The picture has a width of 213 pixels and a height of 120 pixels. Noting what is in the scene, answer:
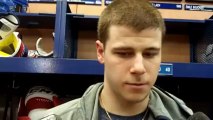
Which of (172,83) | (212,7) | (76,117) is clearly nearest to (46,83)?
(172,83)

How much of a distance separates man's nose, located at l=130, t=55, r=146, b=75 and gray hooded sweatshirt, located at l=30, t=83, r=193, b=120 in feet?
0.50

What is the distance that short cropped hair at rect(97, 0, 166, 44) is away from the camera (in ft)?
2.46

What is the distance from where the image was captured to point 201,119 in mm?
676

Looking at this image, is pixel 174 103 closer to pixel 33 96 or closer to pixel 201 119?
pixel 201 119

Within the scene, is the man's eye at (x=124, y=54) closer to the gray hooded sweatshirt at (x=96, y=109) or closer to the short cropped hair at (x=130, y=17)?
the short cropped hair at (x=130, y=17)

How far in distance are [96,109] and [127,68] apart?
0.51 ft

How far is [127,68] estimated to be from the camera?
0.73 m

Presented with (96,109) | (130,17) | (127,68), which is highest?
(130,17)

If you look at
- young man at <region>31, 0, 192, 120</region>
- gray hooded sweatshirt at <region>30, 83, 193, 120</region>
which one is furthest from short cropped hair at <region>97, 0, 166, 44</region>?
gray hooded sweatshirt at <region>30, 83, 193, 120</region>

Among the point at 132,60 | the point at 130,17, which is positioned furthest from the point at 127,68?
the point at 130,17

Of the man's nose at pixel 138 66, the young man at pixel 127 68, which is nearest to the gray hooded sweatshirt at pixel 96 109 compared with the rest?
the young man at pixel 127 68

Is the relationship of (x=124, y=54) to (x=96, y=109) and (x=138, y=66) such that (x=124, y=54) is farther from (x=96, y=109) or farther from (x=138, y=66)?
(x=96, y=109)

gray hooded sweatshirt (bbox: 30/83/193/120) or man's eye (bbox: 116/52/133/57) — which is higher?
man's eye (bbox: 116/52/133/57)

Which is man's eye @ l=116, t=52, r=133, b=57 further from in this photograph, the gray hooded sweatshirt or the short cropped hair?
the gray hooded sweatshirt
